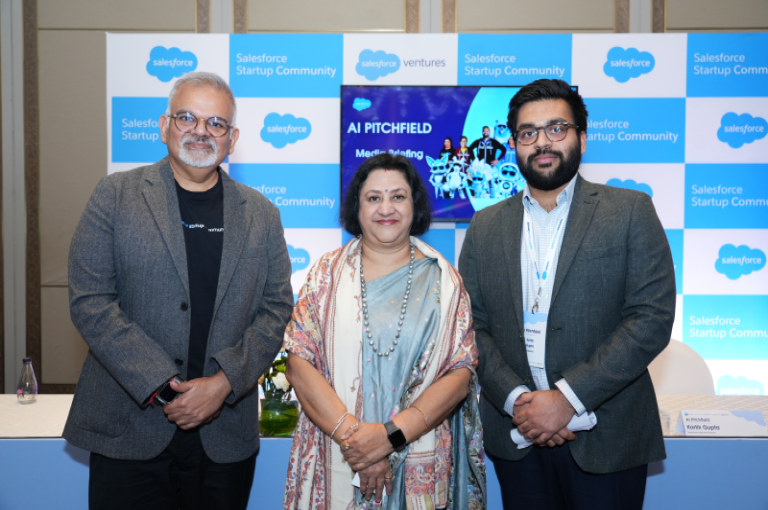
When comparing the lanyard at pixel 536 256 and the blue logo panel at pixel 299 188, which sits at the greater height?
the blue logo panel at pixel 299 188

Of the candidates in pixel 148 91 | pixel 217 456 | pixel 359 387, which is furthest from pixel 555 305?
pixel 148 91

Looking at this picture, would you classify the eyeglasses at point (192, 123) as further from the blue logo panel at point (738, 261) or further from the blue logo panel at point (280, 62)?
the blue logo panel at point (738, 261)

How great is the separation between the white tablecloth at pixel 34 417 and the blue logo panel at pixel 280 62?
103 inches

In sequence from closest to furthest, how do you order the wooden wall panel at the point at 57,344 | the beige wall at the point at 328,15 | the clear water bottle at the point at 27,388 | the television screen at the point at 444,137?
the clear water bottle at the point at 27,388 → the television screen at the point at 444,137 → the beige wall at the point at 328,15 → the wooden wall panel at the point at 57,344

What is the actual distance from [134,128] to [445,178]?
2398 millimetres

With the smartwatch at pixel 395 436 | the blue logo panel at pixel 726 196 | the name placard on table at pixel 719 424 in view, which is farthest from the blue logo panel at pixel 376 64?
the smartwatch at pixel 395 436

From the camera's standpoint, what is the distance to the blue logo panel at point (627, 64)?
4.11m

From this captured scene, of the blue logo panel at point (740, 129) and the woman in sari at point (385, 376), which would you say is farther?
the blue logo panel at point (740, 129)

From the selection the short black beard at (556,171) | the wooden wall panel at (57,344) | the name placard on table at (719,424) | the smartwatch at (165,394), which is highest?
the short black beard at (556,171)

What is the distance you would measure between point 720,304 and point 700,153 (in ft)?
3.87

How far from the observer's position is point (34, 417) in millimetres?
2184

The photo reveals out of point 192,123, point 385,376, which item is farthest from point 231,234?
point 385,376

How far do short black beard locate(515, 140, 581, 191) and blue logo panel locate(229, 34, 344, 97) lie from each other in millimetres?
2738

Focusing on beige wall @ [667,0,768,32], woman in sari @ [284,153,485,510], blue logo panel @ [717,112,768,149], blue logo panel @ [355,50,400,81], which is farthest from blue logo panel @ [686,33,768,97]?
Answer: woman in sari @ [284,153,485,510]
